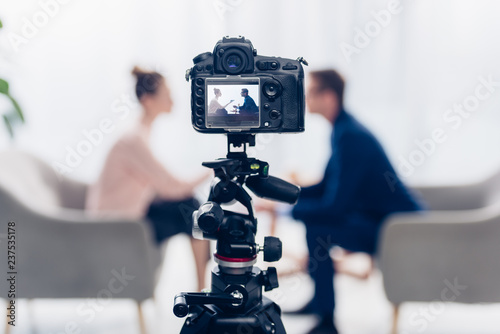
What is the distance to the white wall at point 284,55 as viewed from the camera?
3008 mm

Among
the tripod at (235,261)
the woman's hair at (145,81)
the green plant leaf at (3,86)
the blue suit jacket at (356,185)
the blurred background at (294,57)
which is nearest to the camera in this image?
the tripod at (235,261)

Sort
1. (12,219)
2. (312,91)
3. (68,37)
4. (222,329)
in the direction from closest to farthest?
(222,329) < (12,219) < (312,91) < (68,37)

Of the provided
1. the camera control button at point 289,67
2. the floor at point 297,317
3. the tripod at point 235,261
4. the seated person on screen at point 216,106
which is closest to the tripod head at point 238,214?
the tripod at point 235,261

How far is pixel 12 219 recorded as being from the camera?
6.01 feet

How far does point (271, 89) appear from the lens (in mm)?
1047

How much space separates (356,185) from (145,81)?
1020mm

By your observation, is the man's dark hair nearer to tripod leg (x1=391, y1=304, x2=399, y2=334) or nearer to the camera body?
tripod leg (x1=391, y1=304, x2=399, y2=334)

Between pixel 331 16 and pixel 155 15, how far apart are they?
1.10m

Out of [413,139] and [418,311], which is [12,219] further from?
[413,139]

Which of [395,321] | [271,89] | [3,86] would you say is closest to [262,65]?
[271,89]

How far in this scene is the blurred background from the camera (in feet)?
9.86

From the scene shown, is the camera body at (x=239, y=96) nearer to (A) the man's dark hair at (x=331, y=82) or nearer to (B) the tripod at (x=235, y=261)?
(B) the tripod at (x=235, y=261)

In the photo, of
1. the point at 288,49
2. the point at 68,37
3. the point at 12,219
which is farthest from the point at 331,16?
the point at 12,219

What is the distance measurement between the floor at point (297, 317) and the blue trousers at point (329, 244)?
72 millimetres
